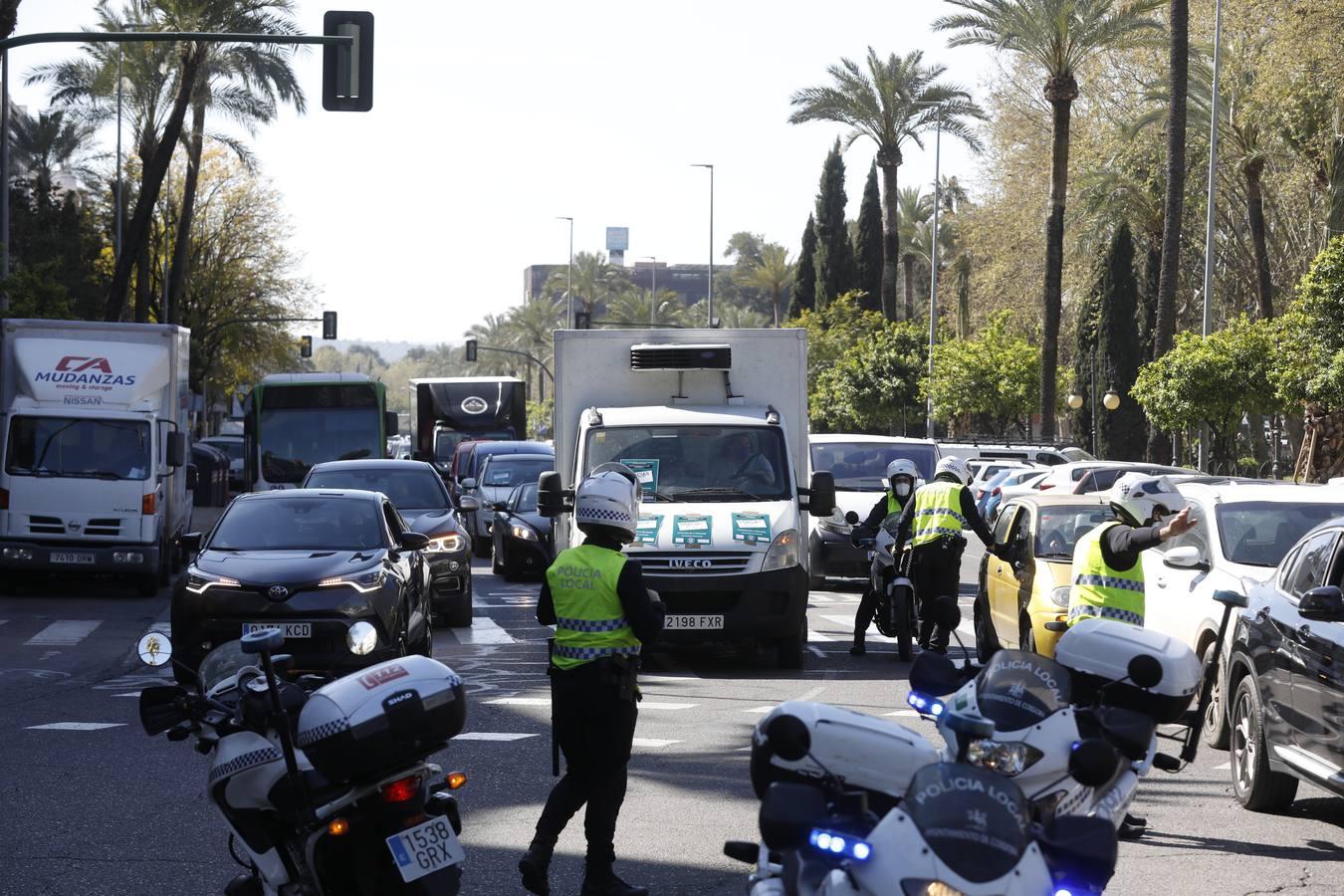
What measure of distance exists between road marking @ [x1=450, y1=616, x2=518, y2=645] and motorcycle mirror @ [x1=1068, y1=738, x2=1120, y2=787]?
12.3 m

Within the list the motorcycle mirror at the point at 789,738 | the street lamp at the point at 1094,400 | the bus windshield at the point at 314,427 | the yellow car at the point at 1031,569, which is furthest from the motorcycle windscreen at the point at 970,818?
the street lamp at the point at 1094,400

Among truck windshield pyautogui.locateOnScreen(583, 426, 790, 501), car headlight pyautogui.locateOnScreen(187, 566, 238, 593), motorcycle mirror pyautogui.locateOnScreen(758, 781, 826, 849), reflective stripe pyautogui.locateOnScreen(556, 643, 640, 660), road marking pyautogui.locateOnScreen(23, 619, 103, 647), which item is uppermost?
truck windshield pyautogui.locateOnScreen(583, 426, 790, 501)

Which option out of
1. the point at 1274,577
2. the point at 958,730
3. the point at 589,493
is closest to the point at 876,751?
the point at 958,730

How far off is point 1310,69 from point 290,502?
30884 millimetres

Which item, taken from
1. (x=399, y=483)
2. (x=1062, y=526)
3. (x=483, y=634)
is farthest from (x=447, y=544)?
(x=1062, y=526)

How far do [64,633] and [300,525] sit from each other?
17.1ft

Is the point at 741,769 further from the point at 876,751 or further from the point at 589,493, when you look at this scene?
the point at 876,751

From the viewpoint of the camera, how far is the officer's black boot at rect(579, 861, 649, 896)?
21.7 ft

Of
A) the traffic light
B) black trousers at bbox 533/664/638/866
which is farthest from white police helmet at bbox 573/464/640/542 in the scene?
the traffic light

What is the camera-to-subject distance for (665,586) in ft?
44.1

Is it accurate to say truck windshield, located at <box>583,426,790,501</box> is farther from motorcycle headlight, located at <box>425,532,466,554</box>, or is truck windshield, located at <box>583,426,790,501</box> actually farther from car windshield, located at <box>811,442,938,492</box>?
car windshield, located at <box>811,442,938,492</box>

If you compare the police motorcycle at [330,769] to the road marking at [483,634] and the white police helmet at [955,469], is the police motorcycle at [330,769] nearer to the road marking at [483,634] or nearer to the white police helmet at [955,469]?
the white police helmet at [955,469]

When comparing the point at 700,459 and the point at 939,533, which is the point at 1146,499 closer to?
the point at 939,533

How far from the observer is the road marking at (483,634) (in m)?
16.5
